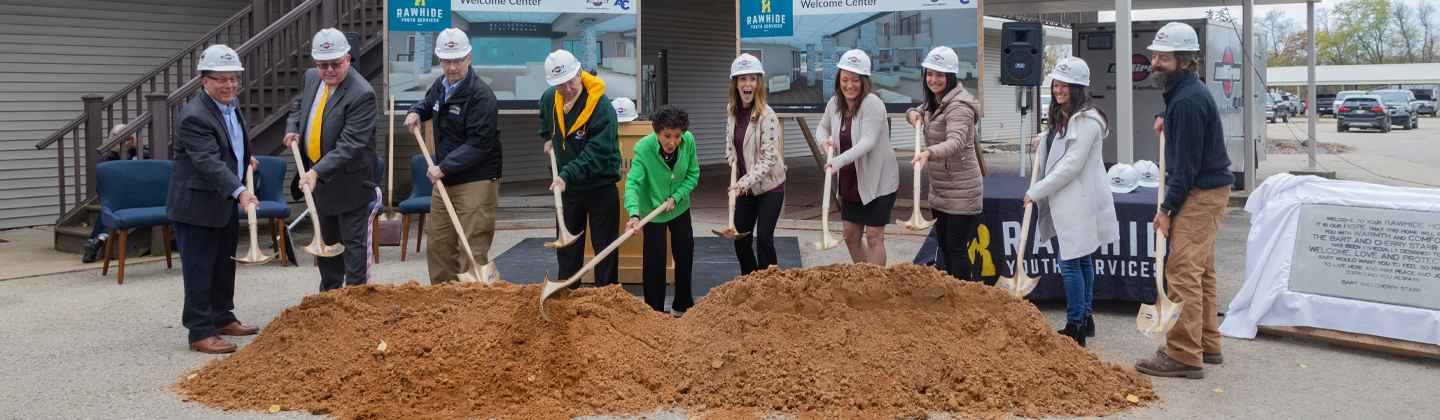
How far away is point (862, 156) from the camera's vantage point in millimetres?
5461

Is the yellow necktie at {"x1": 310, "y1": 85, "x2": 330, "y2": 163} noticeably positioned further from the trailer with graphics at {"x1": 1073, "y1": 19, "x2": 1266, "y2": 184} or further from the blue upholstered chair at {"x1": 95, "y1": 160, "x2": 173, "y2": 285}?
the trailer with graphics at {"x1": 1073, "y1": 19, "x2": 1266, "y2": 184}

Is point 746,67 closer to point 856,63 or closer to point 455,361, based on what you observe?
point 856,63

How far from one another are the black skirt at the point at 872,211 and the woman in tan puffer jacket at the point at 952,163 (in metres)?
0.25

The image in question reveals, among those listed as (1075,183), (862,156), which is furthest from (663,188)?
(1075,183)

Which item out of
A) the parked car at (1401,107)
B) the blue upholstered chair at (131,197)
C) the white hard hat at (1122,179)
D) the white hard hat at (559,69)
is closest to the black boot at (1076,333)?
the white hard hat at (1122,179)

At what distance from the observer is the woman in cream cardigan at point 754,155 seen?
5.62 meters

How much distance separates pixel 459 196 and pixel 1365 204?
483 cm

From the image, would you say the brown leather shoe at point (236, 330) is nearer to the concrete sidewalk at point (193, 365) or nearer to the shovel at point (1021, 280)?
the concrete sidewalk at point (193, 365)

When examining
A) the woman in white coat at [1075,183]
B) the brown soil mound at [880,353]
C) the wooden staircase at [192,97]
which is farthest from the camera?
the wooden staircase at [192,97]

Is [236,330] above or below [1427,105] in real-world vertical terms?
below

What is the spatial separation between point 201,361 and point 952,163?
13.0 feet

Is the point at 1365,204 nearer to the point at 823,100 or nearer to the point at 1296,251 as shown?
the point at 1296,251

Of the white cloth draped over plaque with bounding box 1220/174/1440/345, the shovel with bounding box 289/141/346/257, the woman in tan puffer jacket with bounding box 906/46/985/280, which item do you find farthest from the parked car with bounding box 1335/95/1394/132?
the shovel with bounding box 289/141/346/257

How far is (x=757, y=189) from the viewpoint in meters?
5.63
